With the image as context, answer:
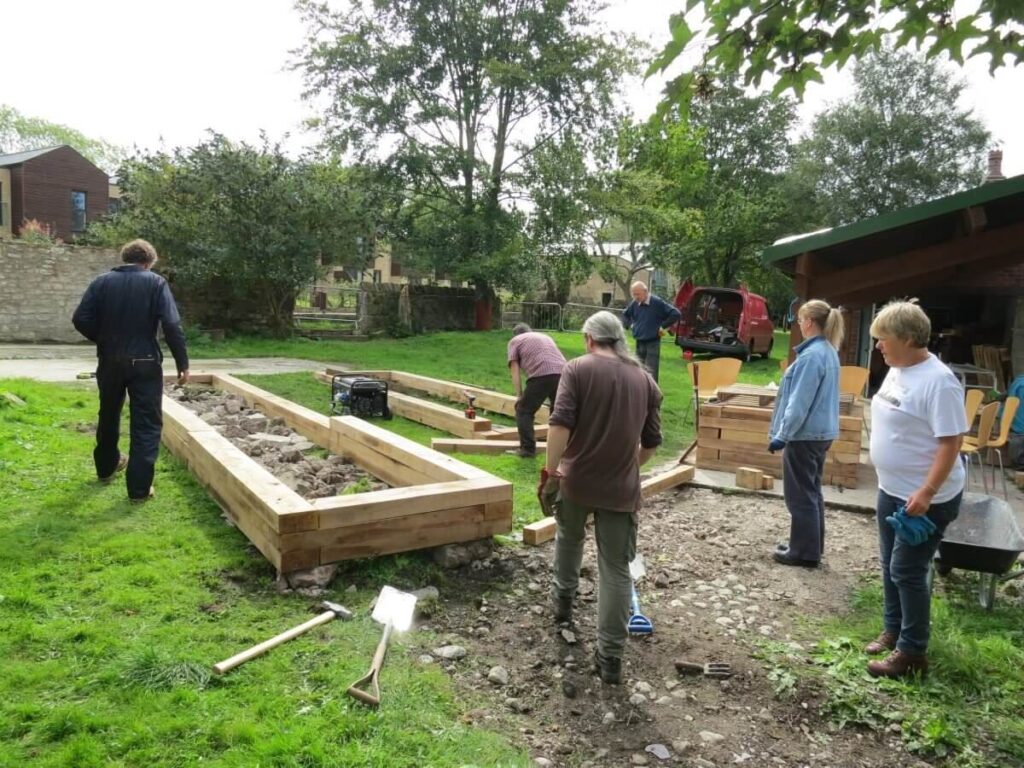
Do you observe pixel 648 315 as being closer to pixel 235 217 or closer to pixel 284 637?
pixel 284 637

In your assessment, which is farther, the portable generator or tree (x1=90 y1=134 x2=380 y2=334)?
tree (x1=90 y1=134 x2=380 y2=334)

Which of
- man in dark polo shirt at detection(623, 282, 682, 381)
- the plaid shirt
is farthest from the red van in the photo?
the plaid shirt

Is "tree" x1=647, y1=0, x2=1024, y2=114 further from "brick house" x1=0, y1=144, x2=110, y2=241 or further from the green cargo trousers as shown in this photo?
"brick house" x1=0, y1=144, x2=110, y2=241

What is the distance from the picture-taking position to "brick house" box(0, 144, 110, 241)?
A: 33344 mm

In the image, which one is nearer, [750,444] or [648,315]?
[750,444]

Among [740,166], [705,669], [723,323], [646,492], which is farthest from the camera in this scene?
[740,166]

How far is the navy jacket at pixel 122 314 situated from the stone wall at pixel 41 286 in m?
12.8

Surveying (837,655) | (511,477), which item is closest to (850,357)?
(511,477)

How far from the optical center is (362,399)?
361 inches

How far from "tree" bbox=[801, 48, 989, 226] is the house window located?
36.0 meters

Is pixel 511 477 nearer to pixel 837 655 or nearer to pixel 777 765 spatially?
pixel 837 655

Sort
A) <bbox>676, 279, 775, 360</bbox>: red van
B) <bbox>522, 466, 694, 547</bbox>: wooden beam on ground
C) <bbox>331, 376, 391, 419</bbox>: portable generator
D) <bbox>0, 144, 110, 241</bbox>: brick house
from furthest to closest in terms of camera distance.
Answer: <bbox>0, 144, 110, 241</bbox>: brick house
<bbox>676, 279, 775, 360</bbox>: red van
<bbox>331, 376, 391, 419</bbox>: portable generator
<bbox>522, 466, 694, 547</bbox>: wooden beam on ground

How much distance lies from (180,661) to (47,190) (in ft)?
128

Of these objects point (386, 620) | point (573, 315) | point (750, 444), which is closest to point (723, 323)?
point (573, 315)
